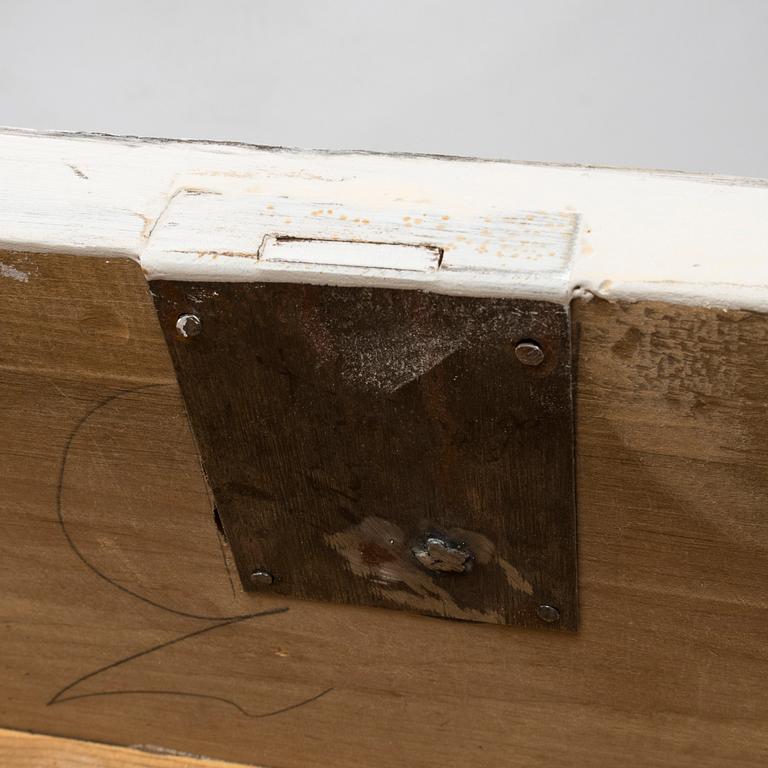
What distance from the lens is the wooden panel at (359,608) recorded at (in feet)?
1.80

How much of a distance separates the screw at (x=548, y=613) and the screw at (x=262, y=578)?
7.1 inches

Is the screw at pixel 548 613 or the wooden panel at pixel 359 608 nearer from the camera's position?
the wooden panel at pixel 359 608

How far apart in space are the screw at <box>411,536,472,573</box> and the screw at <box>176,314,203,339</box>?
Answer: 0.20 meters

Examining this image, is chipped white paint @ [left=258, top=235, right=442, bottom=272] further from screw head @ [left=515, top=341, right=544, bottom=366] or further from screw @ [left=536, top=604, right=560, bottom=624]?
screw @ [left=536, top=604, right=560, bottom=624]

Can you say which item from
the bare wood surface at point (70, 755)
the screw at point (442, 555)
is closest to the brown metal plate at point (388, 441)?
the screw at point (442, 555)

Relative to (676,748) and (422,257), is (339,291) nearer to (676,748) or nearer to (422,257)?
(422,257)

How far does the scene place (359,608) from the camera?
754 millimetres

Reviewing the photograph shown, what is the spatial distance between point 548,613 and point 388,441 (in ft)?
0.61

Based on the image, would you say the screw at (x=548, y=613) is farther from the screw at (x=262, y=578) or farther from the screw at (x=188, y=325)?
the screw at (x=188, y=325)

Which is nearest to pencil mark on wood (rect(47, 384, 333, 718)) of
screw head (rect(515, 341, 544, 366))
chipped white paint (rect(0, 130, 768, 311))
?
chipped white paint (rect(0, 130, 768, 311))

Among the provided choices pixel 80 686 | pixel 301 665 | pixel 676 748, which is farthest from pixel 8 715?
pixel 676 748

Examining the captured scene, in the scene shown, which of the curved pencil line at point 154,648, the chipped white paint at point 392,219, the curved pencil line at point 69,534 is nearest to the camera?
the chipped white paint at point 392,219

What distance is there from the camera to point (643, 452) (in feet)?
1.86

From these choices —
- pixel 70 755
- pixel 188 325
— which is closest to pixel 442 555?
pixel 188 325
